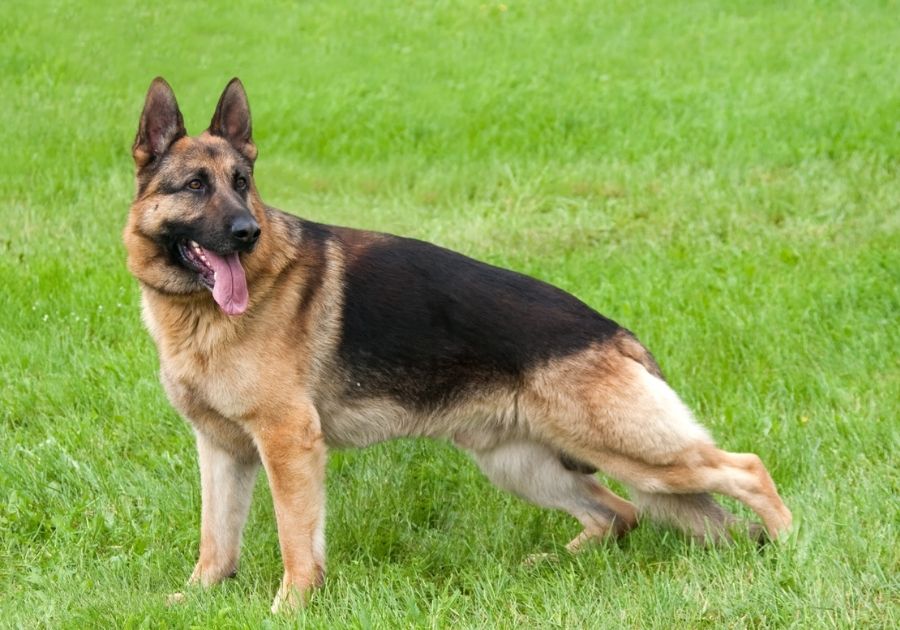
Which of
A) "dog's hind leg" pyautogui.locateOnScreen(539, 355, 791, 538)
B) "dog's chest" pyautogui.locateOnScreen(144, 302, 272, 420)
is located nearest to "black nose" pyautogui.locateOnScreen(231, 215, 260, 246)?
"dog's chest" pyautogui.locateOnScreen(144, 302, 272, 420)

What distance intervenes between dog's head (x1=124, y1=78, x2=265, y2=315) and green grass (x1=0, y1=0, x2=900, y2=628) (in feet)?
4.09

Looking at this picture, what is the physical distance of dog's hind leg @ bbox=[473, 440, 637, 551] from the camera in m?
5.21

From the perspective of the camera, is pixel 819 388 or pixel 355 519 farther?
pixel 819 388

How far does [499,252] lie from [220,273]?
457cm

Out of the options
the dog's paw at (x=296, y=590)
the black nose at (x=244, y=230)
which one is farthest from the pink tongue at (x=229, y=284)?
the dog's paw at (x=296, y=590)

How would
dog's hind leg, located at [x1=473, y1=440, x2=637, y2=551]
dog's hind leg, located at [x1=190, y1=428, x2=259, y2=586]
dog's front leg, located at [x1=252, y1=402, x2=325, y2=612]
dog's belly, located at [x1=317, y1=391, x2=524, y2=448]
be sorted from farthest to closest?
dog's hind leg, located at [x1=473, y1=440, x2=637, y2=551]
dog's hind leg, located at [x1=190, y1=428, x2=259, y2=586]
dog's belly, located at [x1=317, y1=391, x2=524, y2=448]
dog's front leg, located at [x1=252, y1=402, x2=325, y2=612]

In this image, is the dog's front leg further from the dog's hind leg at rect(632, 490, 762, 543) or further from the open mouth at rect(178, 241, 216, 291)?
the dog's hind leg at rect(632, 490, 762, 543)

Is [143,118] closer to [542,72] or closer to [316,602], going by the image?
[316,602]

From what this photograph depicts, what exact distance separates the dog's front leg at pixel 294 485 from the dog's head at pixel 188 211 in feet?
1.61

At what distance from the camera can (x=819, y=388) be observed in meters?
6.33

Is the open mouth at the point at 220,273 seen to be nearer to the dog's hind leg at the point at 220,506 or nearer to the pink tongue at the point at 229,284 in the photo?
the pink tongue at the point at 229,284

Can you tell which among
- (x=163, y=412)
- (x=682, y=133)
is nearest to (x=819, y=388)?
(x=163, y=412)

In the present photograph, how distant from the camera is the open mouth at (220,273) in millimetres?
4711

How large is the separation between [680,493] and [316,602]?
1549 millimetres
